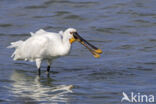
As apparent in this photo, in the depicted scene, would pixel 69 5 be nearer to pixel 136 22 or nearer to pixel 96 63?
pixel 136 22

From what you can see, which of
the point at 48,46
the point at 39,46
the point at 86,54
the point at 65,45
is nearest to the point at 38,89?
the point at 65,45

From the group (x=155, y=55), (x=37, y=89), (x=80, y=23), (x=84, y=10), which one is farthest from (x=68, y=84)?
(x=84, y=10)

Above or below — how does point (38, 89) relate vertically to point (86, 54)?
below

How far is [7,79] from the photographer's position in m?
11.6

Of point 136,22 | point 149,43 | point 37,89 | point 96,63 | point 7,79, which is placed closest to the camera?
point 37,89

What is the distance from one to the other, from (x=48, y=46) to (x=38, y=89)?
5.11 ft

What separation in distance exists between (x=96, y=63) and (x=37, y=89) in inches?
110

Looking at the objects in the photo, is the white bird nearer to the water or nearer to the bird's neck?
the bird's neck

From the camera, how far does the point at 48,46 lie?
12.0m

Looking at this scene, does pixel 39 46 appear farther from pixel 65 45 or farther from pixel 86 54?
pixel 86 54

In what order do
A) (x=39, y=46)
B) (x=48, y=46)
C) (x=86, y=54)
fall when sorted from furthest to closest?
(x=86, y=54) < (x=39, y=46) < (x=48, y=46)

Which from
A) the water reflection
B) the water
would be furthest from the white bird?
the water reflection

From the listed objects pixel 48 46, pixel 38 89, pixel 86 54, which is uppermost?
pixel 48 46

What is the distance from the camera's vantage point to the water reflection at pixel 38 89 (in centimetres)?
987
